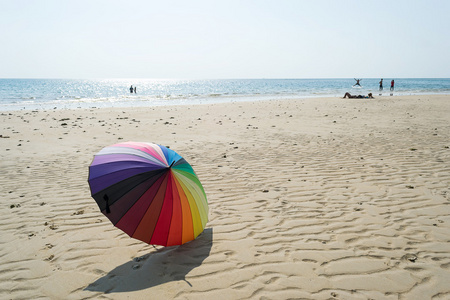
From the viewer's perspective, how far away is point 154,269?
3.48m

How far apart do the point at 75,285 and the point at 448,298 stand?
404 cm

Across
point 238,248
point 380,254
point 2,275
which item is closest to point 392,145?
point 380,254

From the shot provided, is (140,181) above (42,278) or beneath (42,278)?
above

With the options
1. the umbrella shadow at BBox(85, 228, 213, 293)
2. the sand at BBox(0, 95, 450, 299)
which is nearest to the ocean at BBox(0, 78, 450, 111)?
the sand at BBox(0, 95, 450, 299)

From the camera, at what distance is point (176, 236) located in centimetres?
343

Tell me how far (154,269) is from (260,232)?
165 centimetres

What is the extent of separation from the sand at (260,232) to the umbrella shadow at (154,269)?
0.05 feet

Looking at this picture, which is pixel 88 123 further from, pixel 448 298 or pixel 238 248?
pixel 448 298

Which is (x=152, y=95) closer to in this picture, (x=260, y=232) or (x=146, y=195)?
(x=260, y=232)

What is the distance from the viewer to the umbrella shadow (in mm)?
3213

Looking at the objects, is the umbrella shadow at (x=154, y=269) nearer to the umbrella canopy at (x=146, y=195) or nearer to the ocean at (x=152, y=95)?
the umbrella canopy at (x=146, y=195)

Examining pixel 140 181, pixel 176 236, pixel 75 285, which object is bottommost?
pixel 75 285

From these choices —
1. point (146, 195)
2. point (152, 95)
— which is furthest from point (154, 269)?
point (152, 95)

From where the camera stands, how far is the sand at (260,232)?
10.5ft
